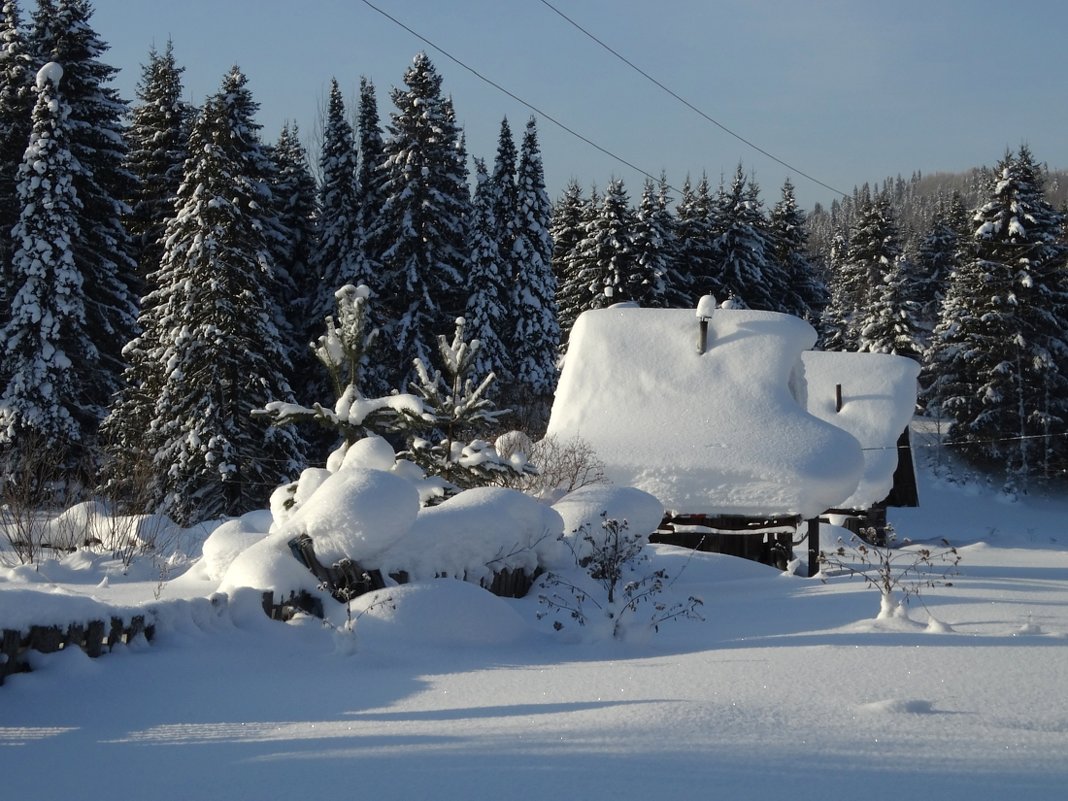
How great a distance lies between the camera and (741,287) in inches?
1686

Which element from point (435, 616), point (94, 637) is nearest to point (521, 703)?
point (435, 616)

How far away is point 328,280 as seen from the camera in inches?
1362

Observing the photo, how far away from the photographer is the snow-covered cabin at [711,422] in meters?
15.5

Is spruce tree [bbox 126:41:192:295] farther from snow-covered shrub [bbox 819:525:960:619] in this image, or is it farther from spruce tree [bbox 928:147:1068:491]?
spruce tree [bbox 928:147:1068:491]

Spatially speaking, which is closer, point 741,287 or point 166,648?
point 166,648

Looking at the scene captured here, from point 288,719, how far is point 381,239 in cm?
3152

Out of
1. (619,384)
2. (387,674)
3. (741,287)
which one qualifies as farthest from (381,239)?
(387,674)

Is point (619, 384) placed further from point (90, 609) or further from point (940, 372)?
point (940, 372)

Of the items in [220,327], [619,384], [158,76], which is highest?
[158,76]

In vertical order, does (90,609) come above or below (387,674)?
above

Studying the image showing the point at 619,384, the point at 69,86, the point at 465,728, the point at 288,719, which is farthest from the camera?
the point at 69,86

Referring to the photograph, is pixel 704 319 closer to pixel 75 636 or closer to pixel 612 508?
pixel 612 508

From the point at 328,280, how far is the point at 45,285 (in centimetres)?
1057

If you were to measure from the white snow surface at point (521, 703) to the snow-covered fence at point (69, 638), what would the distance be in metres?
0.08
